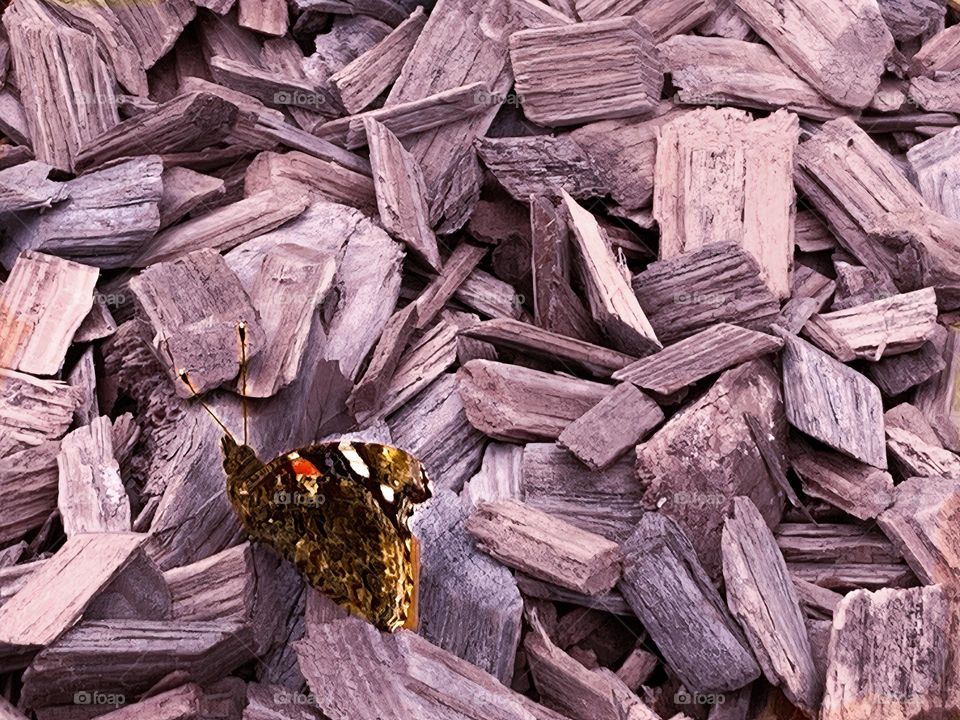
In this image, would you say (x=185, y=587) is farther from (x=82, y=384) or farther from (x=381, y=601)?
(x=82, y=384)

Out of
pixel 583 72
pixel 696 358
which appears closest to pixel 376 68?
pixel 583 72

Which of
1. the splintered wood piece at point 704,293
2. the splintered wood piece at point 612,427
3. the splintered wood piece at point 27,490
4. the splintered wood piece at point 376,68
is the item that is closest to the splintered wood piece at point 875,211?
the splintered wood piece at point 704,293

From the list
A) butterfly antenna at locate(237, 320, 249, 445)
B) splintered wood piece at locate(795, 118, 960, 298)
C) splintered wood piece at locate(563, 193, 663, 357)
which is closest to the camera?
butterfly antenna at locate(237, 320, 249, 445)

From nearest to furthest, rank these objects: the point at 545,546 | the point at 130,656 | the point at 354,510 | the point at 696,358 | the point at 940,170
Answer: the point at 130,656 < the point at 354,510 < the point at 545,546 < the point at 696,358 < the point at 940,170

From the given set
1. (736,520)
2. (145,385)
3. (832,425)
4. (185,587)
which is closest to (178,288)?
(145,385)

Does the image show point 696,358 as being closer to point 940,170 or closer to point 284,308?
point 284,308

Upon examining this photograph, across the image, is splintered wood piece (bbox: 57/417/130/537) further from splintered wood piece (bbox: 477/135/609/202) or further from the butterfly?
splintered wood piece (bbox: 477/135/609/202)

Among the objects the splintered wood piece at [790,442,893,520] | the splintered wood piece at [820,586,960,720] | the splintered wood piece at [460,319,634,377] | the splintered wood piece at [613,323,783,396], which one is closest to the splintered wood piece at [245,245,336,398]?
the splintered wood piece at [460,319,634,377]
